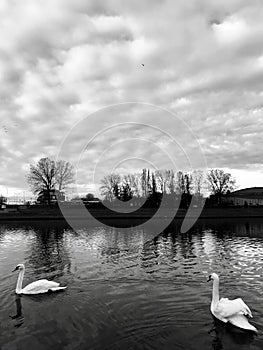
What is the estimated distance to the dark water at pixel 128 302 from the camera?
905 cm

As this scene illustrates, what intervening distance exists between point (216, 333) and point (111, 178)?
372 ft

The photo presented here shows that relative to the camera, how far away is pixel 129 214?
74.8 m

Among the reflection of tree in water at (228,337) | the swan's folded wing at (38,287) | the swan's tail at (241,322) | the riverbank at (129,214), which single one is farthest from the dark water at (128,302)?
the riverbank at (129,214)

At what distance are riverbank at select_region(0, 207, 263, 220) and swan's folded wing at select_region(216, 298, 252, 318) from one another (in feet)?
A: 200

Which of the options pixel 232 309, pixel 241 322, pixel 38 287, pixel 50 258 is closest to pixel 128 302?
pixel 38 287

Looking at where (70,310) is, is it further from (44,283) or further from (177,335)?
(177,335)

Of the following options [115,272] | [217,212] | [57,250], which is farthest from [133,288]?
[217,212]

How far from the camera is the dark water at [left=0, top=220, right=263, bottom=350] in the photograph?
9.05 meters

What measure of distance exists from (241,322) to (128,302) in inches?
186

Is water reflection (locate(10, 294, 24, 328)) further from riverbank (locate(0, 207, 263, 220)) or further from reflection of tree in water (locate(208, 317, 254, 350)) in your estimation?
riverbank (locate(0, 207, 263, 220))

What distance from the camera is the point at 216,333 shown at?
30.6ft

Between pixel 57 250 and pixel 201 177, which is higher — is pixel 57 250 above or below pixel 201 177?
below

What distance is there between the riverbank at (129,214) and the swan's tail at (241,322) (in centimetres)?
6135

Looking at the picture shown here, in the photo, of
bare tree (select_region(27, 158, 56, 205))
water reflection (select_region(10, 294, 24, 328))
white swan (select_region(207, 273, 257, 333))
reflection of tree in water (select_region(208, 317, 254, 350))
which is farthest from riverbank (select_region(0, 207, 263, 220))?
reflection of tree in water (select_region(208, 317, 254, 350))
